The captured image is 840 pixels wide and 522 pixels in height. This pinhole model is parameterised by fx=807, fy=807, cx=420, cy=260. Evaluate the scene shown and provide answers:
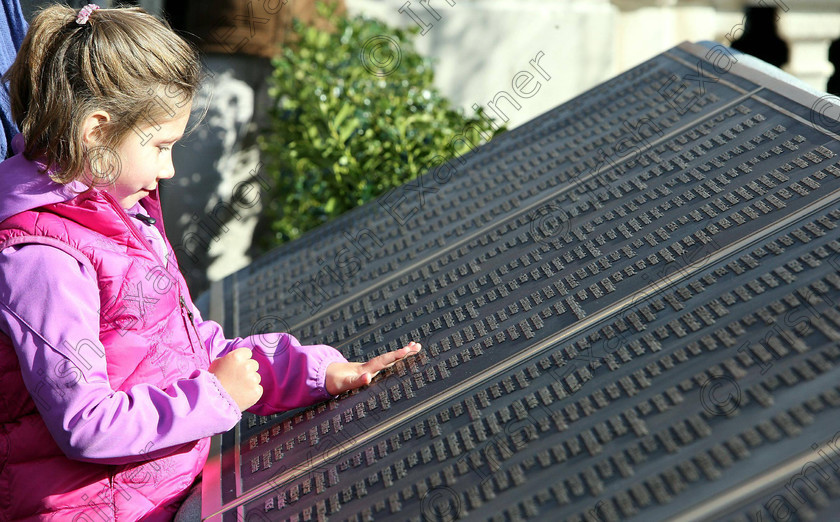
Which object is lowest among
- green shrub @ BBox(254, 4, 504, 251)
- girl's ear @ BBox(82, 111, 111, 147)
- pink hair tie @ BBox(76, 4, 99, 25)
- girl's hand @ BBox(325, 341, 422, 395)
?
green shrub @ BBox(254, 4, 504, 251)

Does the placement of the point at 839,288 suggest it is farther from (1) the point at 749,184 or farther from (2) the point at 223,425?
(2) the point at 223,425

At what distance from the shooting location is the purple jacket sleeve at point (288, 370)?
1.83 metres

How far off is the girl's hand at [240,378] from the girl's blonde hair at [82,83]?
51 cm

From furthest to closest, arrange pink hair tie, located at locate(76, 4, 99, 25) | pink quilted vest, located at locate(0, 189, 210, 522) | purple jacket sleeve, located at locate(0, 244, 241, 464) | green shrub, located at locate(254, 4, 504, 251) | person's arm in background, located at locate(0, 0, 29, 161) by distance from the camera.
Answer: green shrub, located at locate(254, 4, 504, 251)
person's arm in background, located at locate(0, 0, 29, 161)
pink hair tie, located at locate(76, 4, 99, 25)
pink quilted vest, located at locate(0, 189, 210, 522)
purple jacket sleeve, located at locate(0, 244, 241, 464)

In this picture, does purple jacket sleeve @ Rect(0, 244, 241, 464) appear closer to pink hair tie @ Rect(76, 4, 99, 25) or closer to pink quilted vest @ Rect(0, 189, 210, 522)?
pink quilted vest @ Rect(0, 189, 210, 522)

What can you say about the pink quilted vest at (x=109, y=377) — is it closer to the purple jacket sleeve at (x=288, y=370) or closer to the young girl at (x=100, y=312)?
the young girl at (x=100, y=312)

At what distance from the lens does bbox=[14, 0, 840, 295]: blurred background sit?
3.65 metres

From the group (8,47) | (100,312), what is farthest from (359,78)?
(100,312)

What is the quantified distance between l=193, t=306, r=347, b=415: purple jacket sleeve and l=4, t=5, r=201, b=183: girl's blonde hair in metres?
0.53

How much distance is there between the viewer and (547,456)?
132cm

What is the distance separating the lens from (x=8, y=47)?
2408 millimetres

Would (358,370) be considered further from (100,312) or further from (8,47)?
(8,47)

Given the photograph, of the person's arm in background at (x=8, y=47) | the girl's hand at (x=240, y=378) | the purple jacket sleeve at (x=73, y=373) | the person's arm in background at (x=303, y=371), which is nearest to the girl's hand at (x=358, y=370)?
the person's arm in background at (x=303, y=371)

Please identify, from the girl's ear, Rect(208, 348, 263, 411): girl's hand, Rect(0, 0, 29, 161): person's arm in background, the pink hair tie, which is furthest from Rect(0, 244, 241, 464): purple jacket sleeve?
Rect(0, 0, 29, 161): person's arm in background
